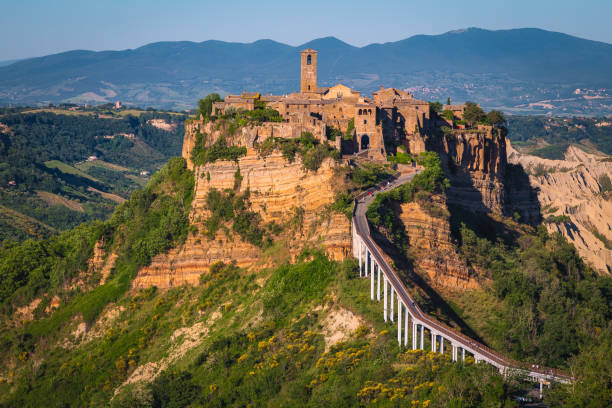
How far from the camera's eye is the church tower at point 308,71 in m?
74.6

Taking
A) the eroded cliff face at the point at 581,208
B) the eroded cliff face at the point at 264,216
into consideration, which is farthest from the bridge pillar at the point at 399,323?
the eroded cliff face at the point at 581,208

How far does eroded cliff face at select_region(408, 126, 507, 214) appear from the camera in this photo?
6588 centimetres

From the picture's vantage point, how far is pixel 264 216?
56.6 metres

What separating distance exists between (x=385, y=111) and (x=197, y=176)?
14580mm

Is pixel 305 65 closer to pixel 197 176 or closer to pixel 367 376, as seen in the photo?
pixel 197 176

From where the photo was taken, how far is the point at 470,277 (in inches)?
2036

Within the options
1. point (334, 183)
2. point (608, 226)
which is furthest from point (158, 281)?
point (608, 226)

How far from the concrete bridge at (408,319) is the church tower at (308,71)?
1118 inches

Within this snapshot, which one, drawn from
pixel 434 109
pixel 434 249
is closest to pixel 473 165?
pixel 434 109

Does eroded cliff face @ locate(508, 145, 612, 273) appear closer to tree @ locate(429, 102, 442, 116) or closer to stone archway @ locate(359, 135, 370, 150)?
tree @ locate(429, 102, 442, 116)

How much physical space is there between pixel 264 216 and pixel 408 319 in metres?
18.1

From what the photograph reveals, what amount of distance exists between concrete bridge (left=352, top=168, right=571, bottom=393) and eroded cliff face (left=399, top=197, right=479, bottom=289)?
168 inches

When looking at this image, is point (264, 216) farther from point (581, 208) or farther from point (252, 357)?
point (581, 208)

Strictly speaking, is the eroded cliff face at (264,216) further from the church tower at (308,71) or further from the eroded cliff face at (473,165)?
the church tower at (308,71)
